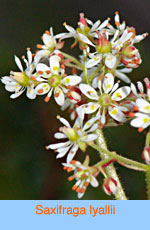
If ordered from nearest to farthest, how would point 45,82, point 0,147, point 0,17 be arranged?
point 45,82 < point 0,147 < point 0,17

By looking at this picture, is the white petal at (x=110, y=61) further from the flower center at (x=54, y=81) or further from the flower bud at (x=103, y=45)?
the flower center at (x=54, y=81)

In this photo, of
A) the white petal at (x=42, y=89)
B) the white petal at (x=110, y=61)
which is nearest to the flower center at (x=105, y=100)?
the white petal at (x=110, y=61)

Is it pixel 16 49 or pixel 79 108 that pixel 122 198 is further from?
pixel 16 49

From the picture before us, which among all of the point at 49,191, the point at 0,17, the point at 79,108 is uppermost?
the point at 0,17

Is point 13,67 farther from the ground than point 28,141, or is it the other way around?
point 13,67

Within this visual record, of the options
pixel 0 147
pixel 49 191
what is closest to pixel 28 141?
pixel 0 147

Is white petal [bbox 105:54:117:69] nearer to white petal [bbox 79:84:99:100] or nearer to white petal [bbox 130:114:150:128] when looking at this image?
white petal [bbox 79:84:99:100]
